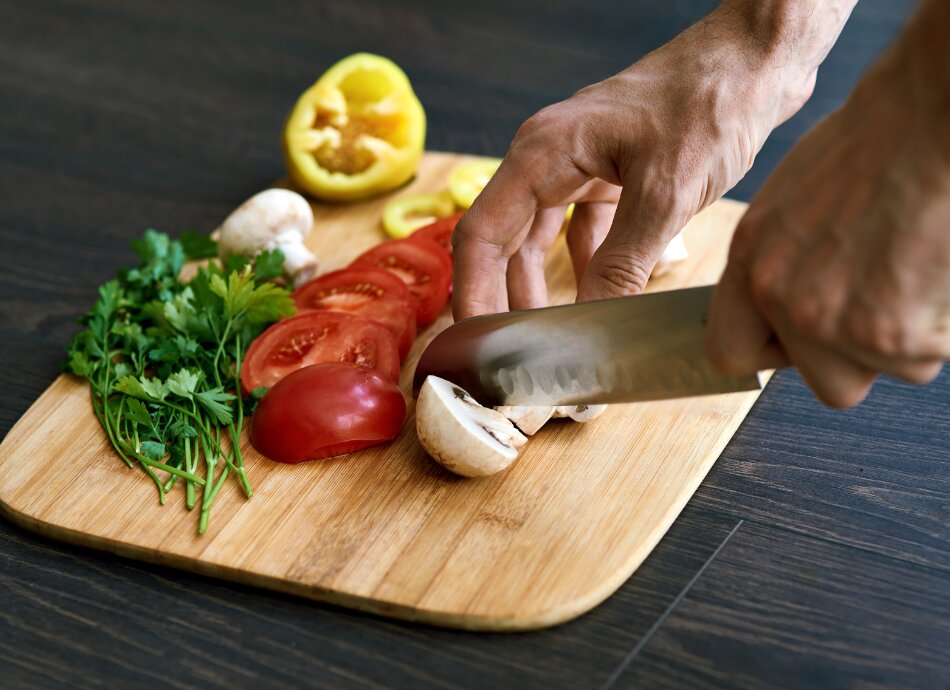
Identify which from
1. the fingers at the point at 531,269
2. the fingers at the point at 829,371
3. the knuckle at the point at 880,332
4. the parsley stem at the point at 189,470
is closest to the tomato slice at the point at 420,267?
the fingers at the point at 531,269

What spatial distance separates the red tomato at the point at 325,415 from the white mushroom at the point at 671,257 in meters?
A: 0.62

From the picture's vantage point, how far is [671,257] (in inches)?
78.4

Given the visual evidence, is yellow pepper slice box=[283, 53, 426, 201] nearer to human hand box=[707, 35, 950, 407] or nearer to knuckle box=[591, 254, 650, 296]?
knuckle box=[591, 254, 650, 296]

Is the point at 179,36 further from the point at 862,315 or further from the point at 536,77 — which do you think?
the point at 862,315

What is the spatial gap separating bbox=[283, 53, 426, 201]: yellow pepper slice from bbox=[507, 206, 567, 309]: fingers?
56 cm

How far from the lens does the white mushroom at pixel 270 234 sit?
2041 millimetres

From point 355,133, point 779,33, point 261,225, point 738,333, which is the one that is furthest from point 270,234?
point 738,333

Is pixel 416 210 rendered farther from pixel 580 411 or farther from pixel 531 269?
pixel 580 411

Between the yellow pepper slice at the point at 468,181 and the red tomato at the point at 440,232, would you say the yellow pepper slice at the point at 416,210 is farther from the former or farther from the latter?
the red tomato at the point at 440,232

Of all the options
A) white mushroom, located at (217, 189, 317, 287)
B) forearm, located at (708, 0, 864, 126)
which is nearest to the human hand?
forearm, located at (708, 0, 864, 126)

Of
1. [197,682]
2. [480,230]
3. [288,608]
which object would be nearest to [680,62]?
[480,230]

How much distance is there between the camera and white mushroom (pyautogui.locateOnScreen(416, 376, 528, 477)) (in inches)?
59.4

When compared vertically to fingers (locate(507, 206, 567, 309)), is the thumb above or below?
above

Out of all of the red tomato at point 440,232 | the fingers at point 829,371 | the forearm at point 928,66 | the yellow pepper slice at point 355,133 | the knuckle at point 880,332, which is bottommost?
the red tomato at point 440,232
